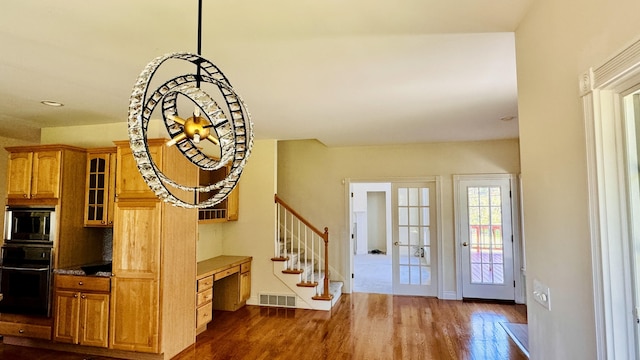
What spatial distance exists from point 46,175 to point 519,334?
19.5ft

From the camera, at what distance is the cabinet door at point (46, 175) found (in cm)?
376

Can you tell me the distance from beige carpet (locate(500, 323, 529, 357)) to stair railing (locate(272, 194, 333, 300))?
2395 millimetres

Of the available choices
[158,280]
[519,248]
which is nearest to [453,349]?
[519,248]

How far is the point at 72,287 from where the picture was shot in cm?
354

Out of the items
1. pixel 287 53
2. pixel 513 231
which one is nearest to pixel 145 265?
pixel 287 53

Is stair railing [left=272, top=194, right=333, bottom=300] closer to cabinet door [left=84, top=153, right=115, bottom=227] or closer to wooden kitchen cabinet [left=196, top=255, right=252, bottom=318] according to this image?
wooden kitchen cabinet [left=196, top=255, right=252, bottom=318]

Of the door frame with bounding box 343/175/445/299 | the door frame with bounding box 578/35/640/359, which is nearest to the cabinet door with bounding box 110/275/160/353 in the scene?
the door frame with bounding box 343/175/445/299

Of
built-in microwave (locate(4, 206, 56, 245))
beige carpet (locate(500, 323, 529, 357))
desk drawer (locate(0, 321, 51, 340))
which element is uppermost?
built-in microwave (locate(4, 206, 56, 245))

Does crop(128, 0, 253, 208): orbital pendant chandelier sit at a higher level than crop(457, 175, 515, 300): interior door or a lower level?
higher

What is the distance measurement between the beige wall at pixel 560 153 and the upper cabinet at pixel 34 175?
4.61m

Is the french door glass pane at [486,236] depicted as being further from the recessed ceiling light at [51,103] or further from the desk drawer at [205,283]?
the recessed ceiling light at [51,103]

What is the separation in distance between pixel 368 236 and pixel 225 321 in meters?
6.88

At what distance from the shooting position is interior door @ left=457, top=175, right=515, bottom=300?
17.8 feet

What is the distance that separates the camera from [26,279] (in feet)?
12.1
